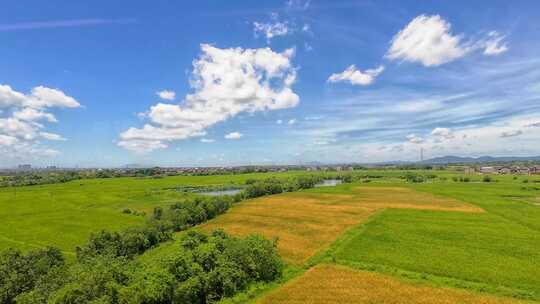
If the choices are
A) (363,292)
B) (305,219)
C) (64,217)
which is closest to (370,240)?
(363,292)

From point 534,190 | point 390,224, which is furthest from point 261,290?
point 534,190

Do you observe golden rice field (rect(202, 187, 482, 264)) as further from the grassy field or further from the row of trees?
the grassy field

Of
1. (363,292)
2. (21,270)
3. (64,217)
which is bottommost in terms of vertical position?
(363,292)

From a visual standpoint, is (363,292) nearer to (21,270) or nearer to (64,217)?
(21,270)

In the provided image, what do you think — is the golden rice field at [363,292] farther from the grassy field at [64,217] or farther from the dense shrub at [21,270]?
the grassy field at [64,217]

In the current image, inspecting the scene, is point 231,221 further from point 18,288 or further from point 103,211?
point 18,288

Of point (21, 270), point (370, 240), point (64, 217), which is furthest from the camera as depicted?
point (64, 217)
